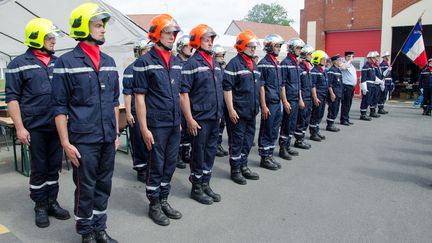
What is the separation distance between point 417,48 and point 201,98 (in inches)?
386

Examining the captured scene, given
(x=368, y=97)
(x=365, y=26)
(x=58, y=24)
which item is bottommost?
(x=368, y=97)

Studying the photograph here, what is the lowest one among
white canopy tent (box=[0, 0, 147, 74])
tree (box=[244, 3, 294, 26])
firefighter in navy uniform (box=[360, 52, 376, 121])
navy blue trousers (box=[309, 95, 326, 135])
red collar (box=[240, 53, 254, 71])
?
navy blue trousers (box=[309, 95, 326, 135])

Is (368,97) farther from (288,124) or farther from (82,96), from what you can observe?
(82,96)

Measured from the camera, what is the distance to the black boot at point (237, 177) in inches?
214

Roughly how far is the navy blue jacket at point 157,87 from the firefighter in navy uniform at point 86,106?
0.45m

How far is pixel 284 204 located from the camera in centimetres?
464

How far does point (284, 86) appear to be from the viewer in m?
6.57

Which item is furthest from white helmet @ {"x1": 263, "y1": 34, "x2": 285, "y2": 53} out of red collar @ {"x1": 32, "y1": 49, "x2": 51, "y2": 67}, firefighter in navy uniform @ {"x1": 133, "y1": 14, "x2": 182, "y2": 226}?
red collar @ {"x1": 32, "y1": 49, "x2": 51, "y2": 67}

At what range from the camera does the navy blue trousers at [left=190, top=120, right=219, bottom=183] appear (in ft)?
15.2

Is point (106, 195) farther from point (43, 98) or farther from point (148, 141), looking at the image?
point (43, 98)

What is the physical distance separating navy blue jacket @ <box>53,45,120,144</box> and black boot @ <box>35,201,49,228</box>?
1329 mm

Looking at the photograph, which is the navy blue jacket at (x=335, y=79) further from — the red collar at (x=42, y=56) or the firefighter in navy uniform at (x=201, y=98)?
the red collar at (x=42, y=56)

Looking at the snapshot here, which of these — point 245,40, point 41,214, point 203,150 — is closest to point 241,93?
point 245,40

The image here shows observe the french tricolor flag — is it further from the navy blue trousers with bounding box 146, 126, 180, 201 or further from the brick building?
the navy blue trousers with bounding box 146, 126, 180, 201
